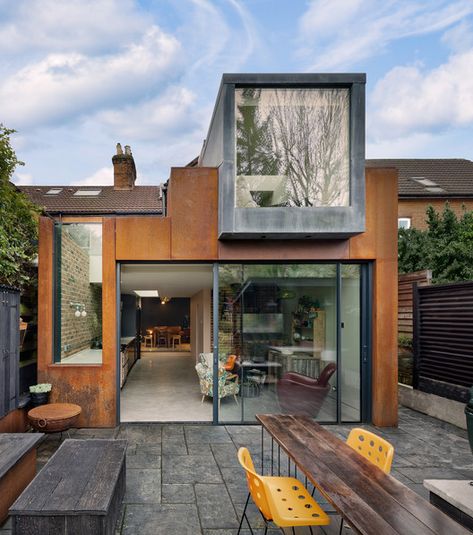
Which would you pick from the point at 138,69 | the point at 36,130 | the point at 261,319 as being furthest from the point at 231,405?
the point at 36,130

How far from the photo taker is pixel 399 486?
2357 mm

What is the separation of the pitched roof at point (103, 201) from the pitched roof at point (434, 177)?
954 centimetres

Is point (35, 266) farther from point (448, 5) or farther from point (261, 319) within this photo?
point (448, 5)

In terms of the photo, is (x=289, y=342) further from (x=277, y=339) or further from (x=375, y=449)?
(x=375, y=449)

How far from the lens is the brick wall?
19.5ft

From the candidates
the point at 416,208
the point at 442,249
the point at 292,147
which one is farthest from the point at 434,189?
the point at 292,147

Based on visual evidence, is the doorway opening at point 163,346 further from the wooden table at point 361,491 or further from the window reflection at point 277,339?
the wooden table at point 361,491

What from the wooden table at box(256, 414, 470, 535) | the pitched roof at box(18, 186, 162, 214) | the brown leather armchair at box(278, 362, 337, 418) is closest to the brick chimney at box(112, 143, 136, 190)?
the pitched roof at box(18, 186, 162, 214)

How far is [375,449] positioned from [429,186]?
1523 centimetres

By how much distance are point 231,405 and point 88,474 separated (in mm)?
3181

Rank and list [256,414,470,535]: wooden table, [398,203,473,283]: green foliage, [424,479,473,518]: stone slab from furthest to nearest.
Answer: [398,203,473,283]: green foliage, [424,479,473,518]: stone slab, [256,414,470,535]: wooden table

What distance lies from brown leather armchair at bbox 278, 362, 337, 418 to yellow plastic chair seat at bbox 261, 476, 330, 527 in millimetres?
2995

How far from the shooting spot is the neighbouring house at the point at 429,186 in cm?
1510

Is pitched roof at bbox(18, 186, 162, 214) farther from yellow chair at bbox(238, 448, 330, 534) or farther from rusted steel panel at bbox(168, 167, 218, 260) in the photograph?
yellow chair at bbox(238, 448, 330, 534)
